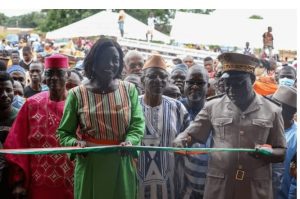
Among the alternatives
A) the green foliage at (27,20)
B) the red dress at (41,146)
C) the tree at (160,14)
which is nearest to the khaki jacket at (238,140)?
the tree at (160,14)

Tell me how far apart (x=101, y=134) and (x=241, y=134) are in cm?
114

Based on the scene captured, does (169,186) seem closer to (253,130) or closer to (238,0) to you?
(253,130)

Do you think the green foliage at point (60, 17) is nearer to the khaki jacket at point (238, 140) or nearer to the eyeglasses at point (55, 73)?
the eyeglasses at point (55, 73)

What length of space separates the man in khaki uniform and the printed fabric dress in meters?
0.52

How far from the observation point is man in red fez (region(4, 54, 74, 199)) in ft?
12.9

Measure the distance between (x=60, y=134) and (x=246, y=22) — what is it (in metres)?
1.81

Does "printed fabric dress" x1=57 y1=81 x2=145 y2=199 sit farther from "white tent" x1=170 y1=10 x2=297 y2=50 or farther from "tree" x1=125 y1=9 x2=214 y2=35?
"white tent" x1=170 y1=10 x2=297 y2=50

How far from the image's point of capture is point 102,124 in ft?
12.4

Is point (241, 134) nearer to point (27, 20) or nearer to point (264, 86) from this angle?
point (264, 86)

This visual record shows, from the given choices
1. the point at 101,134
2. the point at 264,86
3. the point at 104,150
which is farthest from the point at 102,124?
the point at 264,86

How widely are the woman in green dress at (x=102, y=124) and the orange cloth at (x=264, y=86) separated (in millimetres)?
1023

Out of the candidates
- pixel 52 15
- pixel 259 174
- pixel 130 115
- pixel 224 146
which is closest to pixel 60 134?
pixel 130 115

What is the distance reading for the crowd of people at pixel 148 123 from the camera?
382 cm

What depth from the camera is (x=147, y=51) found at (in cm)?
419
